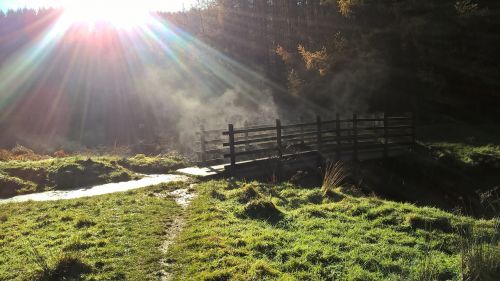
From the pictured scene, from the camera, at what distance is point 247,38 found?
48.6 m

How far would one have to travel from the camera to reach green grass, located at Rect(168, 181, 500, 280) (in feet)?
17.2

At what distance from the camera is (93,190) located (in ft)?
40.0

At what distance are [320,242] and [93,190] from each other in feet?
27.4

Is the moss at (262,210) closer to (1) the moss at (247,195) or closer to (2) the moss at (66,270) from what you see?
(1) the moss at (247,195)

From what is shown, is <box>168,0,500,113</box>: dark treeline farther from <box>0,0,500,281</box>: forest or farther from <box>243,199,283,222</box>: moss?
<box>243,199,283,222</box>: moss

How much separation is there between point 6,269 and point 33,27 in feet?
173

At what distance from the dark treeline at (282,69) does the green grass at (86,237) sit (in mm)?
19922

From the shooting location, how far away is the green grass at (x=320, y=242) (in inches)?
207

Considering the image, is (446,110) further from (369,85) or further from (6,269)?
(6,269)

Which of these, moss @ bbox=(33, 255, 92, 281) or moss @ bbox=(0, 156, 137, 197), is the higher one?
moss @ bbox=(33, 255, 92, 281)

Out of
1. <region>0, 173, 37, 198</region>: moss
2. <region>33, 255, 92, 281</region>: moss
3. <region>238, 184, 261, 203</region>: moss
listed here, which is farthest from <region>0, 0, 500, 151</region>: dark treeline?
<region>33, 255, 92, 281</region>: moss

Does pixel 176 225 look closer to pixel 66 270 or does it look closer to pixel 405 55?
pixel 66 270

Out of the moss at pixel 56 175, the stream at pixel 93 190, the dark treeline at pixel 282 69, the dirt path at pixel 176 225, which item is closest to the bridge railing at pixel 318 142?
the stream at pixel 93 190

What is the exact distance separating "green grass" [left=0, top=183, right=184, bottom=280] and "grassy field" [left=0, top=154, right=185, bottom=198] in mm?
2921
